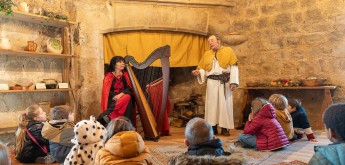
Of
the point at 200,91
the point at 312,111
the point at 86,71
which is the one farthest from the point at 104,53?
the point at 312,111

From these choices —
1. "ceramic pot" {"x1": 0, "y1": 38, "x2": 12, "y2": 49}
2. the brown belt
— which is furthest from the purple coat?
"ceramic pot" {"x1": 0, "y1": 38, "x2": 12, "y2": 49}

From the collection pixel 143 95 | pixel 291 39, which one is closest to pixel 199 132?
pixel 143 95

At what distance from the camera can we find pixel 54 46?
13.7ft

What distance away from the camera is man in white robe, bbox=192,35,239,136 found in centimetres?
429

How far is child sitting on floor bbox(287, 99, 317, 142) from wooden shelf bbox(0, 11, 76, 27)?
3325mm

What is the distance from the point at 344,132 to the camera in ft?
4.78

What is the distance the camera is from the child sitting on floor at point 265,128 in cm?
Result: 311

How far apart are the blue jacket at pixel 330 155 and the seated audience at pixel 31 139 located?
253 centimetres

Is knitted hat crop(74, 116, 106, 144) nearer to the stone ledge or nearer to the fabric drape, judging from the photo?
the fabric drape

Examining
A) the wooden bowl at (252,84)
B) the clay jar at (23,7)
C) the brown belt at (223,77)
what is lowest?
the wooden bowl at (252,84)

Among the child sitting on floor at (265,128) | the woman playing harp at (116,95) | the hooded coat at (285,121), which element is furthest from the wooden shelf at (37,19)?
the hooded coat at (285,121)

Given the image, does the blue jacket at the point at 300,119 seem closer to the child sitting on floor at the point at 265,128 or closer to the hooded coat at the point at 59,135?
the child sitting on floor at the point at 265,128

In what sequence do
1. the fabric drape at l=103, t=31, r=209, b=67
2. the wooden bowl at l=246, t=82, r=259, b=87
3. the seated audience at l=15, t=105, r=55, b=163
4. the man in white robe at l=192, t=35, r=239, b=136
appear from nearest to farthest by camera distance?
the seated audience at l=15, t=105, r=55, b=163 < the man in white robe at l=192, t=35, r=239, b=136 < the fabric drape at l=103, t=31, r=209, b=67 < the wooden bowl at l=246, t=82, r=259, b=87

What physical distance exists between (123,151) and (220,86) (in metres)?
2.88
